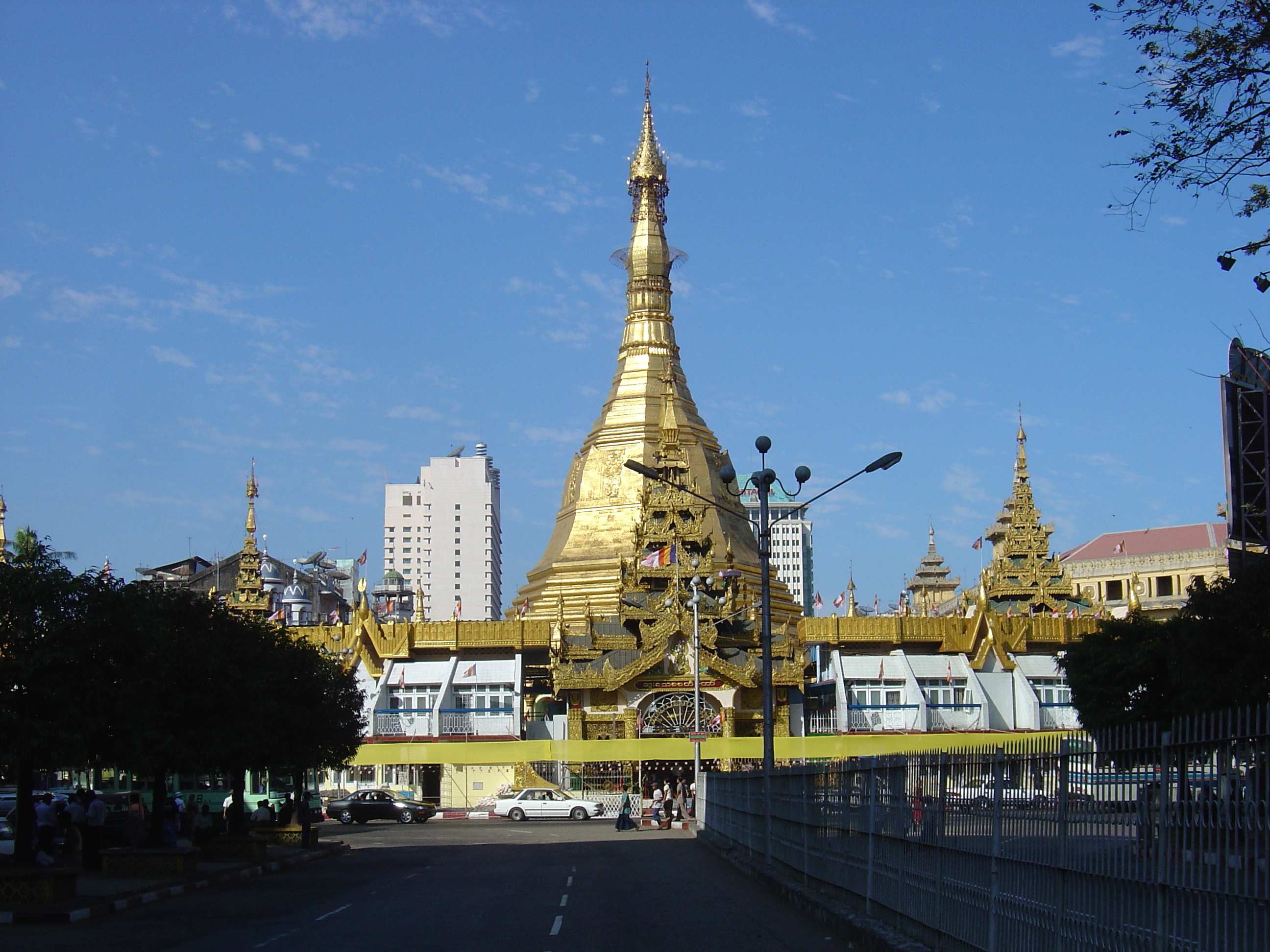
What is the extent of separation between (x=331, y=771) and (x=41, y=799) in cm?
3179

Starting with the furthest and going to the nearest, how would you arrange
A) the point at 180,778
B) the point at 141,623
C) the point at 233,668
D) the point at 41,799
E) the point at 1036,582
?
the point at 1036,582 → the point at 180,778 → the point at 41,799 → the point at 233,668 → the point at 141,623

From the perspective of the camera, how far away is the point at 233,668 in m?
29.4

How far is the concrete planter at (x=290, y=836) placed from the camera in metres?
37.5

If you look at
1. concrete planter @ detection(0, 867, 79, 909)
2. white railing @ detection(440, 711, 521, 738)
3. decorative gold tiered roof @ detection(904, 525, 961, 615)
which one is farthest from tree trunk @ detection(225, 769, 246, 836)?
decorative gold tiered roof @ detection(904, 525, 961, 615)

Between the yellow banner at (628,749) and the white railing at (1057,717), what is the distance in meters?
7.73

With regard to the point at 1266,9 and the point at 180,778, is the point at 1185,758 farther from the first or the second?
the point at 180,778

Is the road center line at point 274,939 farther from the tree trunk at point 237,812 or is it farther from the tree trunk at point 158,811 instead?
the tree trunk at point 237,812

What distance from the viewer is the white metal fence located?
25.2 ft

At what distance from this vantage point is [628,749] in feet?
173

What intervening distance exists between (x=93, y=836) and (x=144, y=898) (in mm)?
6744

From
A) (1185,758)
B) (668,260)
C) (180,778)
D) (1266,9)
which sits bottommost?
(180,778)

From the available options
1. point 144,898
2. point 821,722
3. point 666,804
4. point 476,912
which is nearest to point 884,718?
point 821,722

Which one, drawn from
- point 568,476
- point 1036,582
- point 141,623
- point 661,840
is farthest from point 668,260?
point 141,623

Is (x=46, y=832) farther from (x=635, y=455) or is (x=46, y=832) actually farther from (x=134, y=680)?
(x=635, y=455)
